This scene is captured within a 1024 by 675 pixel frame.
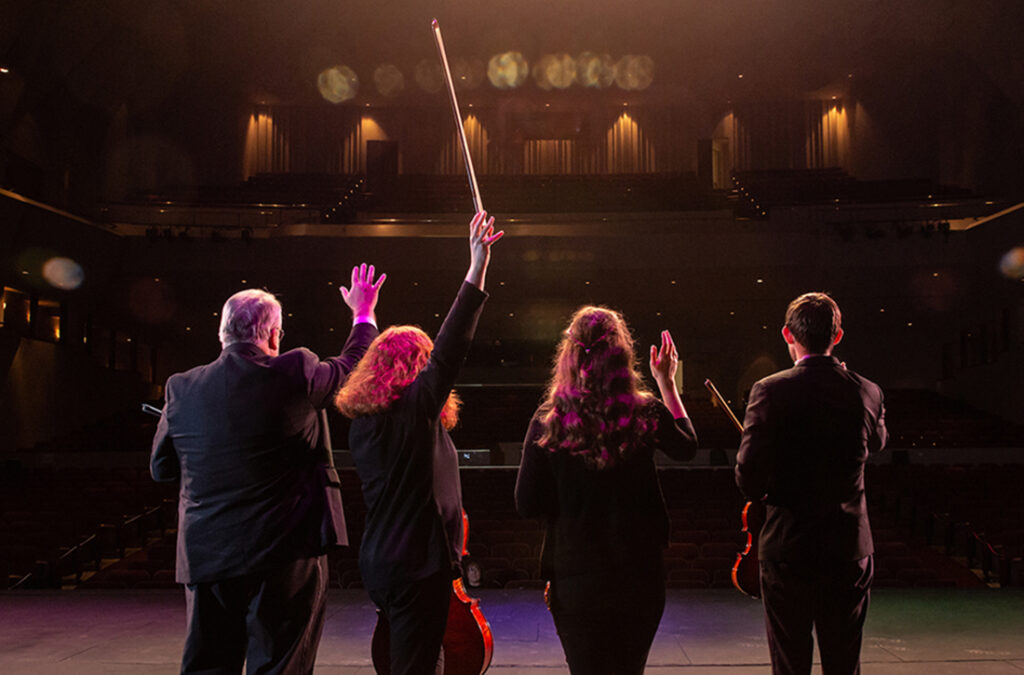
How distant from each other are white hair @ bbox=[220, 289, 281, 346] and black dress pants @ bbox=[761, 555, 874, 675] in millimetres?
1582

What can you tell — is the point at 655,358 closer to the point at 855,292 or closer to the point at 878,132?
the point at 855,292

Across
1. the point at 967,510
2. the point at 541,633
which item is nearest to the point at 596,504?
the point at 541,633

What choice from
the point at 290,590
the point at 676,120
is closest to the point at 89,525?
the point at 290,590

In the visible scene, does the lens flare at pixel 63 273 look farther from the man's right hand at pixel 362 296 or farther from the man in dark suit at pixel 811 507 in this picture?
the man in dark suit at pixel 811 507

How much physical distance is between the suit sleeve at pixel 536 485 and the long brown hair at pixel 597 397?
1.4 inches

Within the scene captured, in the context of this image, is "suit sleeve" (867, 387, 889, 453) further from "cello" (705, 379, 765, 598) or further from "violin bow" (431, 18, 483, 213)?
"violin bow" (431, 18, 483, 213)

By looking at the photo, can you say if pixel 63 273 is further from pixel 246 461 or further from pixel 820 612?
pixel 820 612

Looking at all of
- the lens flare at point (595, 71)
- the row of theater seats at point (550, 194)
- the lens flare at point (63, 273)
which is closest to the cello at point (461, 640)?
the lens flare at point (63, 273)

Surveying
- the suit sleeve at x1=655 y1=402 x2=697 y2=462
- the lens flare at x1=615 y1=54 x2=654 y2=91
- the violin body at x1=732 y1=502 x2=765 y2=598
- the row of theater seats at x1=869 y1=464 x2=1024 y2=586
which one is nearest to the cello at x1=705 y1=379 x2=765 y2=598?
the violin body at x1=732 y1=502 x2=765 y2=598

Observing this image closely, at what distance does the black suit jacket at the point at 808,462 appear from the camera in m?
2.36

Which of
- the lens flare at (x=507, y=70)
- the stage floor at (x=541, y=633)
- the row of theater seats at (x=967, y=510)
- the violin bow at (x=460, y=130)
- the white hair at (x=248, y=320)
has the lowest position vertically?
the row of theater seats at (x=967, y=510)

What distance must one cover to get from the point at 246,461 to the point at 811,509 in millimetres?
1557

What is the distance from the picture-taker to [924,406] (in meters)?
19.1

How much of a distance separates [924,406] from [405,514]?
1945 centimetres
